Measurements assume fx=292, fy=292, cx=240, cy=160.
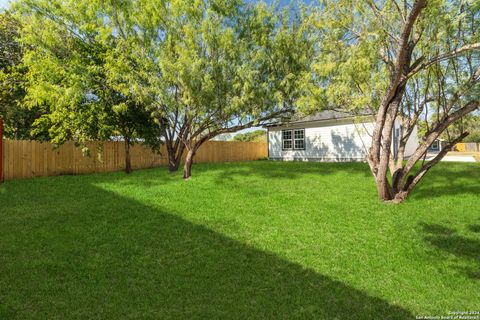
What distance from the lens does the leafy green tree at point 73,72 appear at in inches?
448

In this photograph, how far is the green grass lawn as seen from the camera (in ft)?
11.5

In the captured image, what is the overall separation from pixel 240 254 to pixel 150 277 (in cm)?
153

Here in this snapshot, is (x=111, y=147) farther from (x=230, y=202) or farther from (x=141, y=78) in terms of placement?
(x=230, y=202)

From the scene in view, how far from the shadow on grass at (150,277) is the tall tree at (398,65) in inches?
189

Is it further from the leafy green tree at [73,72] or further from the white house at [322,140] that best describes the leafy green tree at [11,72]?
the white house at [322,140]

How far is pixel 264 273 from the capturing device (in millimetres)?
4348

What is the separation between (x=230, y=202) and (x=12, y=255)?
4776 millimetres

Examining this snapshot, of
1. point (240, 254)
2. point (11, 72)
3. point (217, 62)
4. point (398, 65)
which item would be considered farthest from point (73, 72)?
point (398, 65)

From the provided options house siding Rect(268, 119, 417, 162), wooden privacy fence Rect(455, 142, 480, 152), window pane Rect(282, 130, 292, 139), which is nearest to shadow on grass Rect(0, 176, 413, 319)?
house siding Rect(268, 119, 417, 162)

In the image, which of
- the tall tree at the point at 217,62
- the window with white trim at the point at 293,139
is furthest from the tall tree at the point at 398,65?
the window with white trim at the point at 293,139

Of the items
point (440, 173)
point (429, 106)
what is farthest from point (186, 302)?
point (440, 173)

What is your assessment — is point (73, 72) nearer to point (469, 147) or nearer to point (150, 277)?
point (150, 277)

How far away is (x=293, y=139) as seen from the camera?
73.3 ft

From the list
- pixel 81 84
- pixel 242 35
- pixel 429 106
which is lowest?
pixel 429 106
